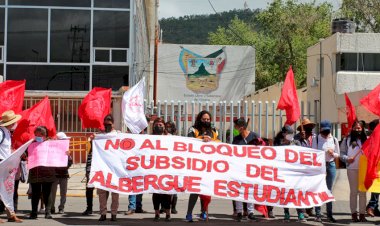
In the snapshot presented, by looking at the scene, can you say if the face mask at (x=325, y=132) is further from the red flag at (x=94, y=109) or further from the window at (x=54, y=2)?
the window at (x=54, y=2)

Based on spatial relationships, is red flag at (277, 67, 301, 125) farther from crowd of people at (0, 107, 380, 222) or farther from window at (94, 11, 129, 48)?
window at (94, 11, 129, 48)

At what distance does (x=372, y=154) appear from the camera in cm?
1416

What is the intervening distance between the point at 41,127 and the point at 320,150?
5007 mm

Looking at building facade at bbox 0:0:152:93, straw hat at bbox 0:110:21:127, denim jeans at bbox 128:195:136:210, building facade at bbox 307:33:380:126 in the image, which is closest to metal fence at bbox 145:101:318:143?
building facade at bbox 0:0:152:93

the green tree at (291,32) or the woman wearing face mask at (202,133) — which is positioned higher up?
the green tree at (291,32)

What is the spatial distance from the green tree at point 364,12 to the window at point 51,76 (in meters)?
37.0

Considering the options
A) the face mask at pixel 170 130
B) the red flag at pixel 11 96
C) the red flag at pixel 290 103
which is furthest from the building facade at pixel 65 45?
the red flag at pixel 290 103

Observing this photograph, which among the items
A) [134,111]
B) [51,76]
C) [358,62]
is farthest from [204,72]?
[134,111]

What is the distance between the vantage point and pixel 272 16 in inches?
2714

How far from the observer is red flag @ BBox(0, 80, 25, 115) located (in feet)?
52.4

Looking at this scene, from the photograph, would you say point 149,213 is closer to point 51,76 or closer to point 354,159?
point 354,159

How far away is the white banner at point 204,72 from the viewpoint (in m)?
67.4

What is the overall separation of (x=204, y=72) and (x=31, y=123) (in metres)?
52.3

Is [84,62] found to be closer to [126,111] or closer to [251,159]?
[126,111]
